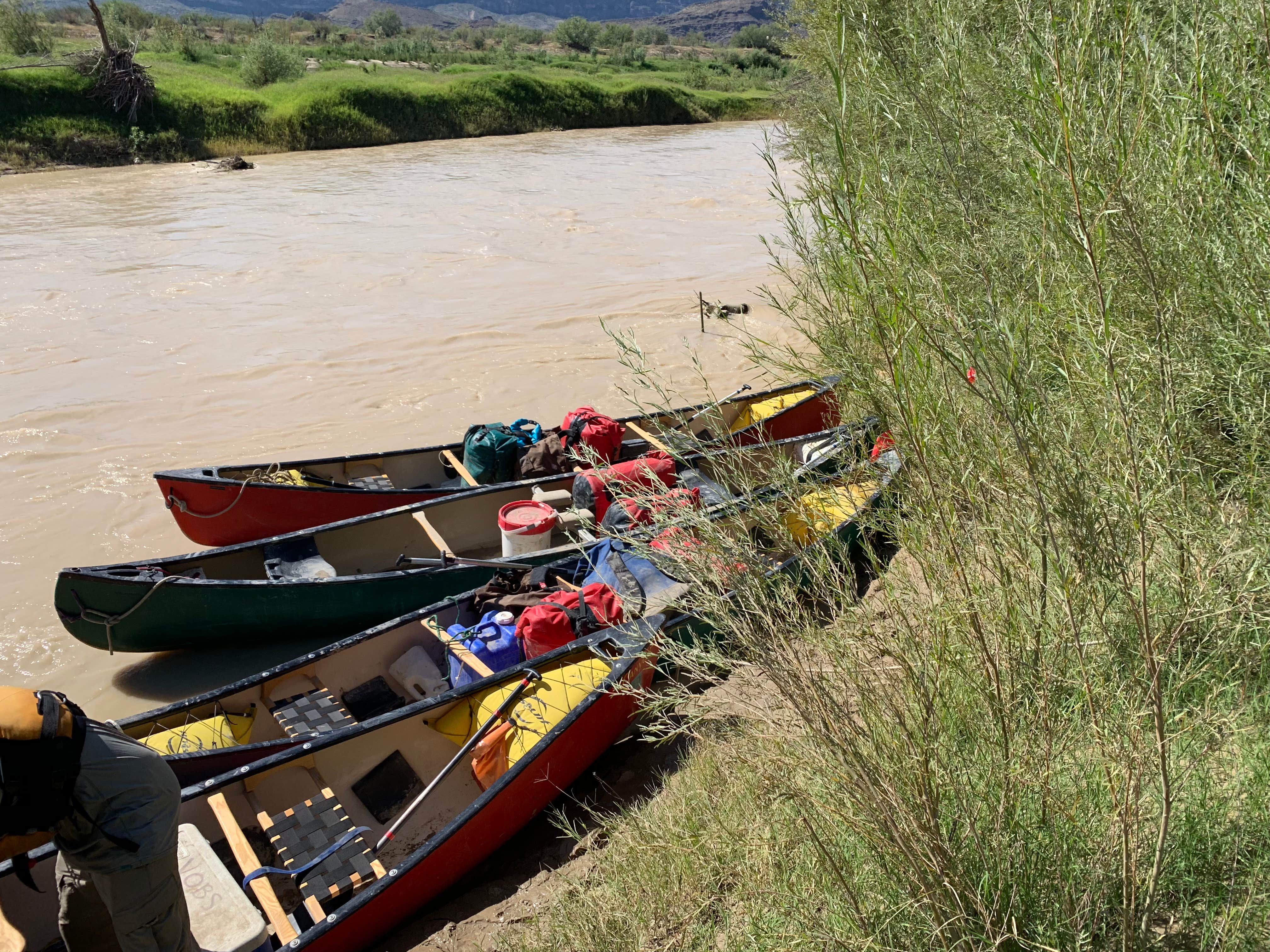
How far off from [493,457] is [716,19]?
530 feet

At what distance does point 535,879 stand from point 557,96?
126ft

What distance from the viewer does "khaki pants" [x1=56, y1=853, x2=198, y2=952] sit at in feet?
10.4

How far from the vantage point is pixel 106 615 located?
248 inches

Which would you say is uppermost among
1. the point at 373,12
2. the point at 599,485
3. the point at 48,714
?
the point at 373,12

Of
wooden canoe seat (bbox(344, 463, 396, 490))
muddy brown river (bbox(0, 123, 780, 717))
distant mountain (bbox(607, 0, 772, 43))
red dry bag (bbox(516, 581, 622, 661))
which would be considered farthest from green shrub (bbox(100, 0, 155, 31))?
distant mountain (bbox(607, 0, 772, 43))

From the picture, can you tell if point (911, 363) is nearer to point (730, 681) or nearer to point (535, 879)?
point (730, 681)

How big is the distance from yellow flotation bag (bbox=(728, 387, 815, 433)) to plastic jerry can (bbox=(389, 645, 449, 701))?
4.59m

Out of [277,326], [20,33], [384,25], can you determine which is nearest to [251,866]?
[277,326]

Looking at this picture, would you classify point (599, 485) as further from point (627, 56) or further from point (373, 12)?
point (373, 12)

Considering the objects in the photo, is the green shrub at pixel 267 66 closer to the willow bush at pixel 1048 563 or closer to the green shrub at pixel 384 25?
the willow bush at pixel 1048 563

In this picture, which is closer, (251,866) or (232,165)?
(251,866)

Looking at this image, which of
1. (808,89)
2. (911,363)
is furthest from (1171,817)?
(808,89)

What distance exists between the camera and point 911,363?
266 cm

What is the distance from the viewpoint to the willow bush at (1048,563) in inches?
85.2
